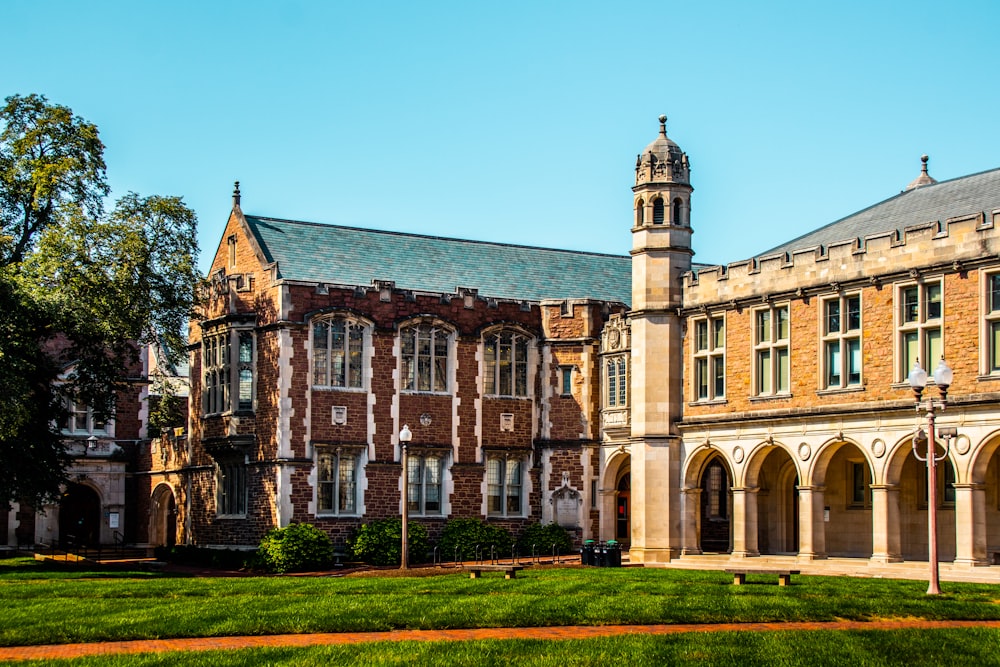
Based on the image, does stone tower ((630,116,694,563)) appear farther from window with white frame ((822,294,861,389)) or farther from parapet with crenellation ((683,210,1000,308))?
window with white frame ((822,294,861,389))

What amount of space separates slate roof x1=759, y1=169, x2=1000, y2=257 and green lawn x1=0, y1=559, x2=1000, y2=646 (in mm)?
10358

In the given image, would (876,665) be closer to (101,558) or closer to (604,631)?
(604,631)

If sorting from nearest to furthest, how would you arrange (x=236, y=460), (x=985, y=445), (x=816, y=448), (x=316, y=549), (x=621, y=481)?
1. (x=985, y=445)
2. (x=816, y=448)
3. (x=316, y=549)
4. (x=236, y=460)
5. (x=621, y=481)

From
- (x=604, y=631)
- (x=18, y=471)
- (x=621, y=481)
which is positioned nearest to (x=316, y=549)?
(x=18, y=471)

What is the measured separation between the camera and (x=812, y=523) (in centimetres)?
3584

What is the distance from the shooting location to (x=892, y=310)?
33656 millimetres

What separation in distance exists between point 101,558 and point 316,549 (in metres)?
10.9

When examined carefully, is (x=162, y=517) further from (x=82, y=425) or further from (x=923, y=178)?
(x=923, y=178)

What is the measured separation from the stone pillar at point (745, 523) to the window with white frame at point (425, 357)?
1035cm

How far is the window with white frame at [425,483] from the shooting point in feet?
143

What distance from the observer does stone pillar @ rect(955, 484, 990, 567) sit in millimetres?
31531

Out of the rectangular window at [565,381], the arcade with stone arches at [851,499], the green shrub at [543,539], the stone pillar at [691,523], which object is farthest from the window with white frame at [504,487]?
the stone pillar at [691,523]

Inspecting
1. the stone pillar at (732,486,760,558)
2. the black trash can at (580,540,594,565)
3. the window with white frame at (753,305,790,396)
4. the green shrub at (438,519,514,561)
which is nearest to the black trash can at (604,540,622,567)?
the black trash can at (580,540,594,565)

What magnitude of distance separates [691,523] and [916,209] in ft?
32.4
